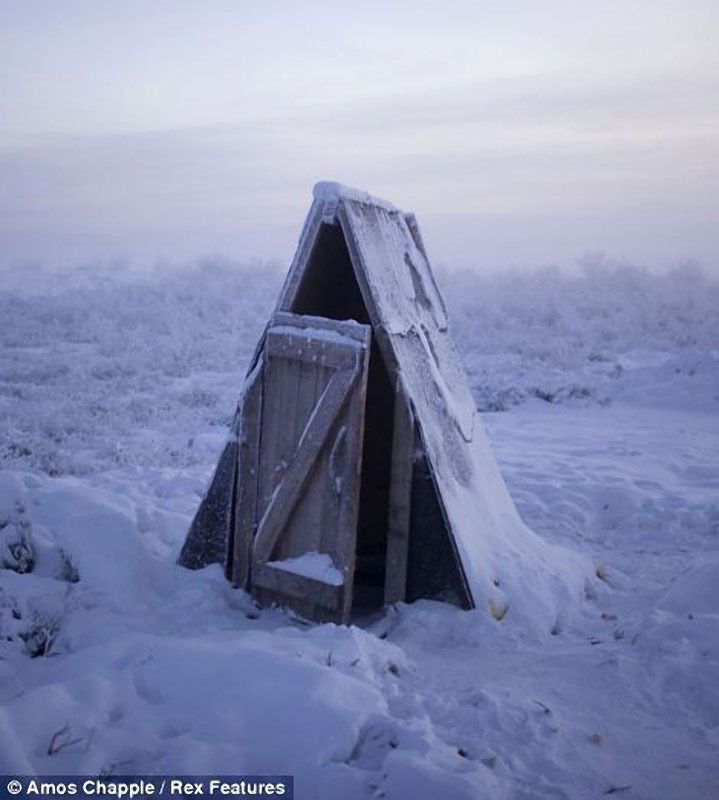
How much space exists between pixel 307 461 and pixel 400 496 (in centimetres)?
68

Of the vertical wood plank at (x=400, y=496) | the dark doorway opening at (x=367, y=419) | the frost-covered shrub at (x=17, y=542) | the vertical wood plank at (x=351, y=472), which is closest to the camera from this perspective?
the vertical wood plank at (x=351, y=472)

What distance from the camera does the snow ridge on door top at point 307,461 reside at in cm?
463

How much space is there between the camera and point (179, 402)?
12969mm

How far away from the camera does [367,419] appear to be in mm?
5984

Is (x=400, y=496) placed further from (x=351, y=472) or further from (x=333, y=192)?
(x=333, y=192)

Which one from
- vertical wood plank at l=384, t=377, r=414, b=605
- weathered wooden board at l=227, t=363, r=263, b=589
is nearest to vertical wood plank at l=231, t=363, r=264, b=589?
weathered wooden board at l=227, t=363, r=263, b=589

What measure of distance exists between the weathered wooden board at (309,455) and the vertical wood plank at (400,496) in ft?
1.15

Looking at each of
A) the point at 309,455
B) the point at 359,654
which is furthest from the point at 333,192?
the point at 359,654

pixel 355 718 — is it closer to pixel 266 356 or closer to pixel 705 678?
pixel 705 678

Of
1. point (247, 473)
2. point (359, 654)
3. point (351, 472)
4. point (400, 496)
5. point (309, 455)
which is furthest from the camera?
point (247, 473)

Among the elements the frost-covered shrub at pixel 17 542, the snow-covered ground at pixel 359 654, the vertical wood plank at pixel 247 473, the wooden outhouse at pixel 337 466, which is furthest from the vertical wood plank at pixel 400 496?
the frost-covered shrub at pixel 17 542

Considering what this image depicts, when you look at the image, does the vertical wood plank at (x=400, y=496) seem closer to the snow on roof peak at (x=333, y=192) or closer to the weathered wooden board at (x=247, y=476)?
the weathered wooden board at (x=247, y=476)

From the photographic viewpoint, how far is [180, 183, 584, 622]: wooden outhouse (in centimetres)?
468

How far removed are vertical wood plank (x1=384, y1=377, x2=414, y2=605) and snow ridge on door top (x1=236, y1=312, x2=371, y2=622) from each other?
1.15 feet
